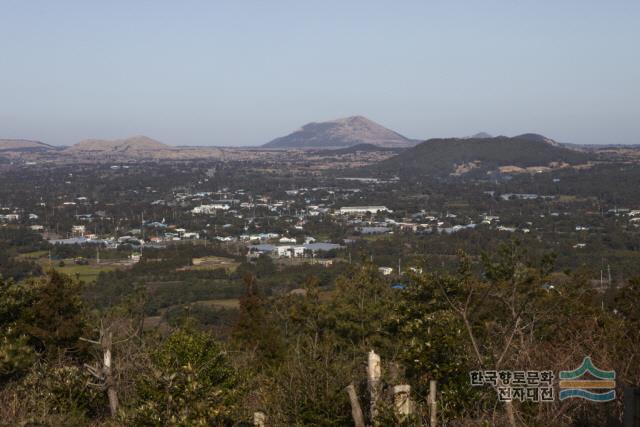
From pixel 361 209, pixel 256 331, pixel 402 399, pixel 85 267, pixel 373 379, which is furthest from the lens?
pixel 361 209

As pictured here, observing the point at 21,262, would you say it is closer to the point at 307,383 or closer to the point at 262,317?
the point at 262,317

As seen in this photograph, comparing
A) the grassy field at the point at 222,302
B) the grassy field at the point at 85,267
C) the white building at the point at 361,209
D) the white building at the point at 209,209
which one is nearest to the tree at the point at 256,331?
the grassy field at the point at 222,302

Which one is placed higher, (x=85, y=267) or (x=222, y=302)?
(x=222, y=302)

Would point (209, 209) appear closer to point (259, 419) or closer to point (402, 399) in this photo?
point (259, 419)

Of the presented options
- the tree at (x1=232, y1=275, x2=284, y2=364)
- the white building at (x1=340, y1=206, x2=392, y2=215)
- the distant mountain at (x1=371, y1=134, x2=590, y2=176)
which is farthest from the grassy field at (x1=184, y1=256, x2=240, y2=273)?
the distant mountain at (x1=371, y1=134, x2=590, y2=176)

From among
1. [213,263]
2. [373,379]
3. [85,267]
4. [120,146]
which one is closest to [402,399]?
[373,379]

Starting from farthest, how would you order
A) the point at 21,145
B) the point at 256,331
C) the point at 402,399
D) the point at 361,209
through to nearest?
the point at 21,145, the point at 361,209, the point at 256,331, the point at 402,399
